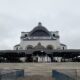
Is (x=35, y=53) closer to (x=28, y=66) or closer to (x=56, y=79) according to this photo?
(x=28, y=66)

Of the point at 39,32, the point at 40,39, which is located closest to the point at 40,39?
the point at 40,39

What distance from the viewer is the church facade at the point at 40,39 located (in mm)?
104250

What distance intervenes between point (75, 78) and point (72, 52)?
45867 mm

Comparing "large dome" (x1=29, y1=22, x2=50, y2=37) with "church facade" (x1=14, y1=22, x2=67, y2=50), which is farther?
"large dome" (x1=29, y1=22, x2=50, y2=37)

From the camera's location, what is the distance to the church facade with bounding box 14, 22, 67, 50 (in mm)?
104250

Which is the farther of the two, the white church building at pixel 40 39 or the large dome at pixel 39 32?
the large dome at pixel 39 32

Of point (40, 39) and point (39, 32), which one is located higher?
point (39, 32)

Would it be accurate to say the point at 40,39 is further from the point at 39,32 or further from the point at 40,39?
the point at 39,32

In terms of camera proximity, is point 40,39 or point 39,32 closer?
point 40,39

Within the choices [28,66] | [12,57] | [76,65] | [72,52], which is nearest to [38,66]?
[28,66]

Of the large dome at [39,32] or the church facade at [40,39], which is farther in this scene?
the large dome at [39,32]

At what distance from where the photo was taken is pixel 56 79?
2211 cm

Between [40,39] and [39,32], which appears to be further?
[39,32]

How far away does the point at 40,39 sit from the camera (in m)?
106
